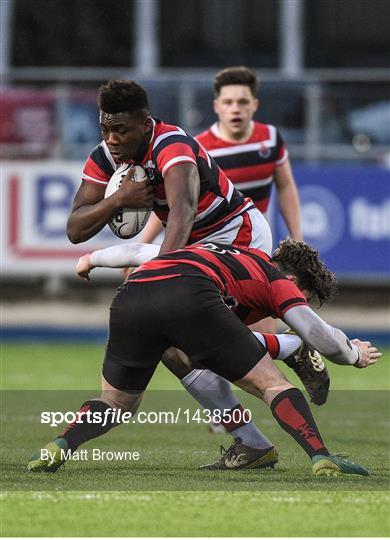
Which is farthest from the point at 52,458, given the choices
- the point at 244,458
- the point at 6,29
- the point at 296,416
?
the point at 6,29

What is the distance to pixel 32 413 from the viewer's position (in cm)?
1099

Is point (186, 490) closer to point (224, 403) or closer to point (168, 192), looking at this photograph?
point (224, 403)

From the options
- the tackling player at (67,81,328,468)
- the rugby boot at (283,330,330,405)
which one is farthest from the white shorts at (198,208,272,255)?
the rugby boot at (283,330,330,405)

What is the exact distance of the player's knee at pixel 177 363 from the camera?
7.86 metres

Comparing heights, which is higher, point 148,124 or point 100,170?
point 148,124

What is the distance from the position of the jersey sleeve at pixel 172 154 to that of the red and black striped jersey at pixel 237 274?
0.43 m

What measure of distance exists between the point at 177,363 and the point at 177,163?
1201 mm

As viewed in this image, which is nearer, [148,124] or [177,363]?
[148,124]

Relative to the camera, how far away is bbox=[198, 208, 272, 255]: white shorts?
777 cm

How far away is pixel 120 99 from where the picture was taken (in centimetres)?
731

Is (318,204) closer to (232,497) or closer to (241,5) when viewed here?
(241,5)

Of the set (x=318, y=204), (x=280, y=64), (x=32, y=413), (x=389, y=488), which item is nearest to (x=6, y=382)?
(x=32, y=413)

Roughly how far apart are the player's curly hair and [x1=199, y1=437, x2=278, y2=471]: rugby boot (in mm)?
831

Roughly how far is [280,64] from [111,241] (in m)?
6.32
